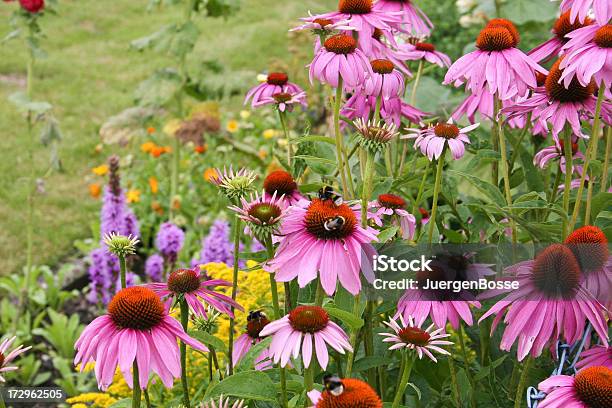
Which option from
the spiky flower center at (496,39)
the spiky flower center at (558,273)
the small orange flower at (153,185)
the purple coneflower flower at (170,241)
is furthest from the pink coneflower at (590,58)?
the small orange flower at (153,185)

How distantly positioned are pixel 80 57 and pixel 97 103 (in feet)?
3.33

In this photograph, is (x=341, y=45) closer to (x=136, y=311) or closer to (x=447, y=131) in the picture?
(x=447, y=131)

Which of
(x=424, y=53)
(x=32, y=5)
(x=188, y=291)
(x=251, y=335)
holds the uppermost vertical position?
(x=32, y=5)

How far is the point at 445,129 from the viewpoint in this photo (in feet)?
3.83

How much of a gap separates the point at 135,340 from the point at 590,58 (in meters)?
0.66

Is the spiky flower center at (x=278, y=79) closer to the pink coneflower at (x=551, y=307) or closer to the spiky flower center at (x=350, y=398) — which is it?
the pink coneflower at (x=551, y=307)

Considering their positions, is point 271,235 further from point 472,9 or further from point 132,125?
point 472,9

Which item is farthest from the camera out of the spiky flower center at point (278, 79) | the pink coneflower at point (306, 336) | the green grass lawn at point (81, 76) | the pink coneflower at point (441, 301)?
→ the green grass lawn at point (81, 76)

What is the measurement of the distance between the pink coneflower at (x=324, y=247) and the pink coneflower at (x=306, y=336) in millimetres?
37

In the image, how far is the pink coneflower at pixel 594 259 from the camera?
3.06 ft

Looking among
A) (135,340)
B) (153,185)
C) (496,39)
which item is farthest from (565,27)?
(153,185)

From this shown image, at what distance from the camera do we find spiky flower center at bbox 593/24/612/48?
1.02 metres

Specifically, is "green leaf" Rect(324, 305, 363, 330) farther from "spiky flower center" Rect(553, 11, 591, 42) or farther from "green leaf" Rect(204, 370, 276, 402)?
"spiky flower center" Rect(553, 11, 591, 42)

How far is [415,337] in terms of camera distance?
92 centimetres
